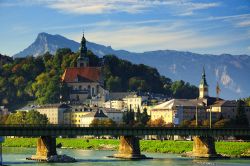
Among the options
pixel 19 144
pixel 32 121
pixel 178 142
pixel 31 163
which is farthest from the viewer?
pixel 32 121

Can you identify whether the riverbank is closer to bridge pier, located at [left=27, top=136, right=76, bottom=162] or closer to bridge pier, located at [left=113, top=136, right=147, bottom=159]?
bridge pier, located at [left=113, top=136, right=147, bottom=159]

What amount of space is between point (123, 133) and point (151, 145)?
83.1 feet

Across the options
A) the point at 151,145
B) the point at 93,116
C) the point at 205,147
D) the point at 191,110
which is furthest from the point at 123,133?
the point at 191,110

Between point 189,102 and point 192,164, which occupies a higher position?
point 189,102

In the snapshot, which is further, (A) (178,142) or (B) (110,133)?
(A) (178,142)

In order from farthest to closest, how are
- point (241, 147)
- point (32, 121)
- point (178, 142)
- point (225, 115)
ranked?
1. point (225, 115)
2. point (32, 121)
3. point (178, 142)
4. point (241, 147)

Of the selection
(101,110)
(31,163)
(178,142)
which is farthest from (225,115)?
(31,163)

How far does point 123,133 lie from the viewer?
8762 centimetres

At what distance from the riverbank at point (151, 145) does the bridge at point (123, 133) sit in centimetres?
588

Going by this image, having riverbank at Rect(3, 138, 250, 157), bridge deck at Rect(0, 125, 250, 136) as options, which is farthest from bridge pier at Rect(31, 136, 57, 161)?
riverbank at Rect(3, 138, 250, 157)

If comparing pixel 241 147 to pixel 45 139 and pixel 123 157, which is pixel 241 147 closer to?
pixel 123 157

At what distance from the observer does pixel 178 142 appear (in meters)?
109

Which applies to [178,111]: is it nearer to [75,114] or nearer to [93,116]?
[93,116]

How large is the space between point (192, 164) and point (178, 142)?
1231 inches
